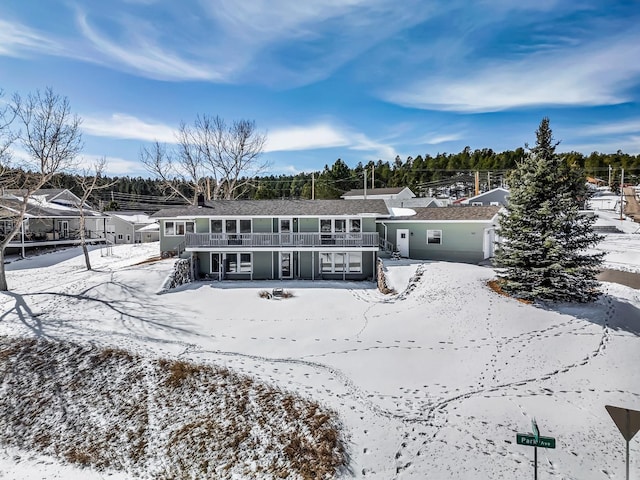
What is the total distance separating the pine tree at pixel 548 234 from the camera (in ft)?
49.3

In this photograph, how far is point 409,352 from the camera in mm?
11898

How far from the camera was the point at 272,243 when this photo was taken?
22531mm

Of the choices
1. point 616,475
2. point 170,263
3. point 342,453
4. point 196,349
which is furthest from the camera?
point 170,263

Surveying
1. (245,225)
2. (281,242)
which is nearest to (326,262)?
(281,242)

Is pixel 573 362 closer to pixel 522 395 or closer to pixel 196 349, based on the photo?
pixel 522 395

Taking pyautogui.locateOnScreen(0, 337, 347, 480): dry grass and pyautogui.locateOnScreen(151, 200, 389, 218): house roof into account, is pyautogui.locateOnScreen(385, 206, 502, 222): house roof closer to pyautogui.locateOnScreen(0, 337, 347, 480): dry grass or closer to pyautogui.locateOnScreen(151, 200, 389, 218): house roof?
pyautogui.locateOnScreen(151, 200, 389, 218): house roof

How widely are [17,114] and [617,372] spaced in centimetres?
2939

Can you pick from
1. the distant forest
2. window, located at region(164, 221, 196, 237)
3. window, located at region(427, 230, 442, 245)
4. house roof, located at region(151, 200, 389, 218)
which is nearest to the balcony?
house roof, located at region(151, 200, 389, 218)

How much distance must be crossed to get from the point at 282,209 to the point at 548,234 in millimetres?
15279

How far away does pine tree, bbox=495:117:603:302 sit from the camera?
15039mm

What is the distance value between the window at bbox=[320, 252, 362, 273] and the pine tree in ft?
29.6

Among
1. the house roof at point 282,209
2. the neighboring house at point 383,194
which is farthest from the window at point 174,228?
the neighboring house at point 383,194

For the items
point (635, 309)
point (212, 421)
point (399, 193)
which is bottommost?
point (212, 421)

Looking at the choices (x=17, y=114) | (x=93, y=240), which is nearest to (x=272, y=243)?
(x=17, y=114)
